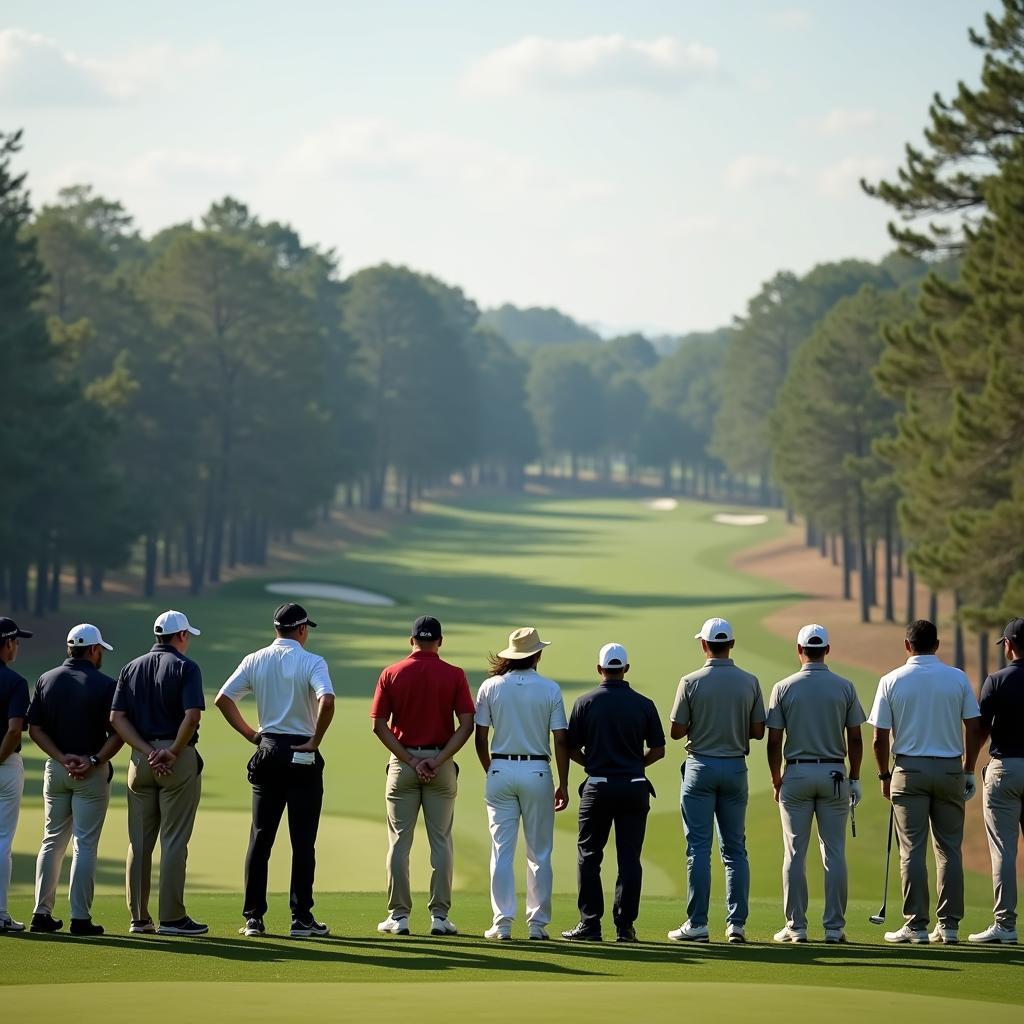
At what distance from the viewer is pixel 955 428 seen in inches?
1409

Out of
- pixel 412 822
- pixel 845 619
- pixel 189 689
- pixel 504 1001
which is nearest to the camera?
pixel 504 1001

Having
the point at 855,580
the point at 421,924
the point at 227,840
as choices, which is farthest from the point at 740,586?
the point at 421,924

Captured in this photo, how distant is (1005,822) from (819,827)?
1346mm

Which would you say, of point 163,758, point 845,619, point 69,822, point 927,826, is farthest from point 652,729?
point 845,619

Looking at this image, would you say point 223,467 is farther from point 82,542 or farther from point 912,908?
point 912,908

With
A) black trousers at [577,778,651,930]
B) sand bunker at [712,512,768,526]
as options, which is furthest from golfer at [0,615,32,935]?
sand bunker at [712,512,768,526]

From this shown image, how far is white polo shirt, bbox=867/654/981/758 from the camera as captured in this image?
12.6m

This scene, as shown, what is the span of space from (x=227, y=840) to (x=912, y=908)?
50.0 ft

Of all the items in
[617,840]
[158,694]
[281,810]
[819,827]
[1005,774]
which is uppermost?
[158,694]

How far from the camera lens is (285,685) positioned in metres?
12.3

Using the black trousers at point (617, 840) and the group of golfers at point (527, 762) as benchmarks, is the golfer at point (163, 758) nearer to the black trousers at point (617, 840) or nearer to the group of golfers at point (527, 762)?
the group of golfers at point (527, 762)

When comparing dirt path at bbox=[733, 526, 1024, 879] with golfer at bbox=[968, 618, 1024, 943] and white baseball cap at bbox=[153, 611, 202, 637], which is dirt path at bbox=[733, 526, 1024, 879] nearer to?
golfer at bbox=[968, 618, 1024, 943]

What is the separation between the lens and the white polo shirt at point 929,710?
1258 centimetres

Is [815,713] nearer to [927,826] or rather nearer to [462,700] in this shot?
[927,826]
